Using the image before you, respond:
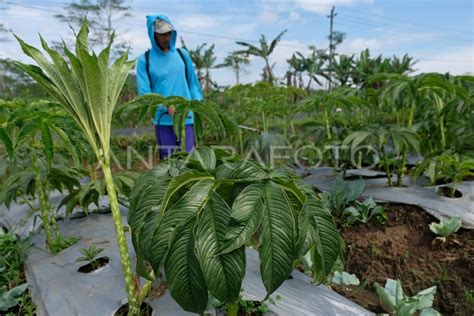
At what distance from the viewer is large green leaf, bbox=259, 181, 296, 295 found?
0.75 m

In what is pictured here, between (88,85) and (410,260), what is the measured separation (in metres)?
1.97

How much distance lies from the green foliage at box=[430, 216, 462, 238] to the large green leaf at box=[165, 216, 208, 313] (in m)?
1.81

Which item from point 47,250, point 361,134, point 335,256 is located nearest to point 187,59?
point 361,134

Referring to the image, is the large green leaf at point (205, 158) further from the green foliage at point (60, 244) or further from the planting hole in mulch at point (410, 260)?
the green foliage at point (60, 244)

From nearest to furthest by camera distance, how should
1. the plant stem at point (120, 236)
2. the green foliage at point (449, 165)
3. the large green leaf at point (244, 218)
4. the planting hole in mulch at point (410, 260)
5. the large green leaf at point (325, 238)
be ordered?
the large green leaf at point (244, 218)
the large green leaf at point (325, 238)
the plant stem at point (120, 236)
the planting hole in mulch at point (410, 260)
the green foliage at point (449, 165)

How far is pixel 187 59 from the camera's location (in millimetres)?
3043

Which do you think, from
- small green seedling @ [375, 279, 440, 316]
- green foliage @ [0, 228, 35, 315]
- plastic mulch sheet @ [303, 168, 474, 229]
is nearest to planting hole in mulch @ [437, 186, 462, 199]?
plastic mulch sheet @ [303, 168, 474, 229]

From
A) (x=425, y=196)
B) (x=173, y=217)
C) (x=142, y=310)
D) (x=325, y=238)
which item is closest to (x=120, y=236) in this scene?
(x=142, y=310)

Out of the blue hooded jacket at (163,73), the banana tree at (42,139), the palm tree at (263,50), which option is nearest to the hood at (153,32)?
the blue hooded jacket at (163,73)

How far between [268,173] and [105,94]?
617mm

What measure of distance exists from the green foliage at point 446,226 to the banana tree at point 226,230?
1.54 metres

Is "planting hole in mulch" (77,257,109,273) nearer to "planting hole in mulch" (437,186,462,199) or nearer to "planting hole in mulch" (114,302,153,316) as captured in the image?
"planting hole in mulch" (114,302,153,316)

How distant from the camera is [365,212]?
235cm

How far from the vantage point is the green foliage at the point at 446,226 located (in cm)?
201
